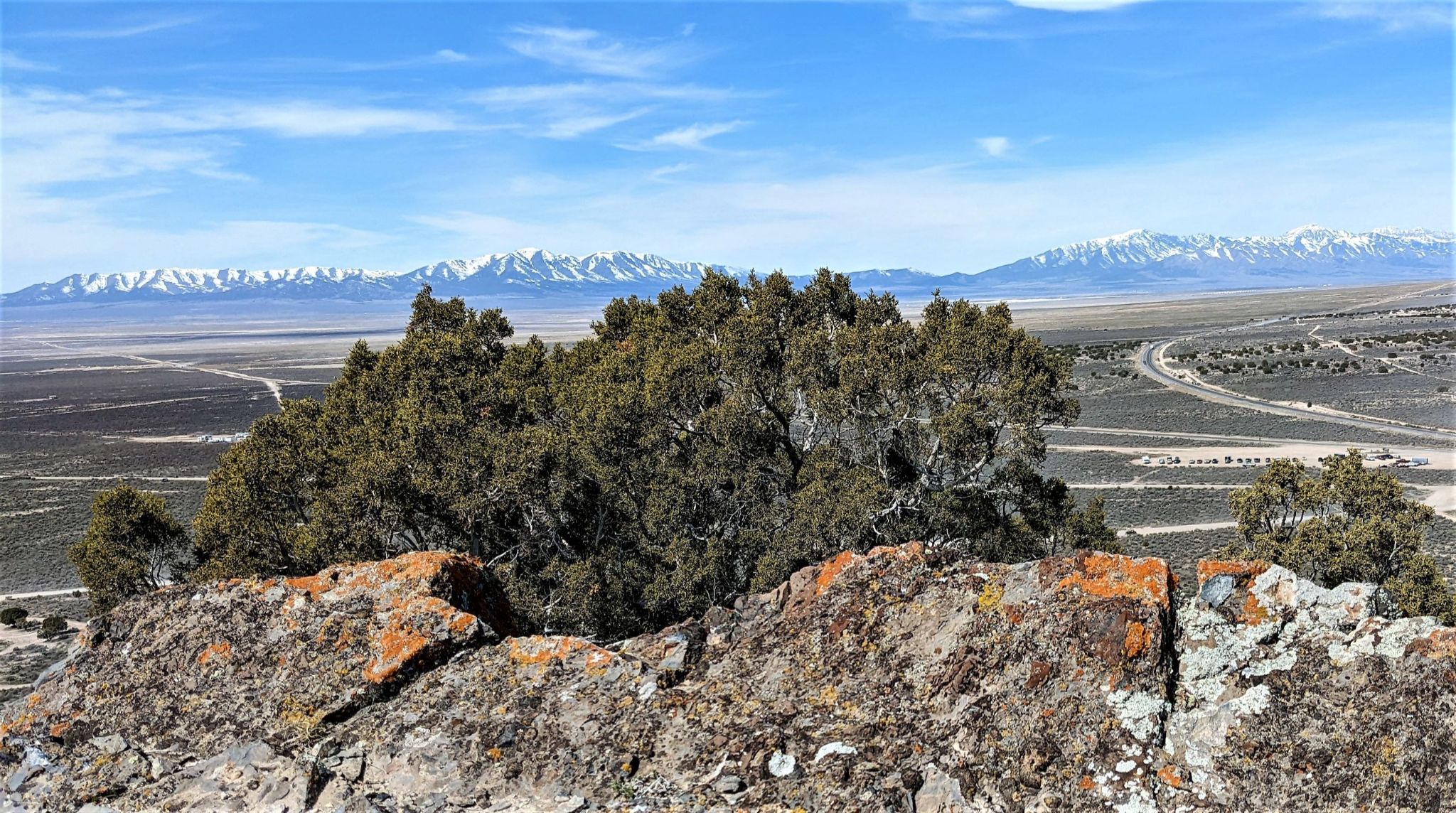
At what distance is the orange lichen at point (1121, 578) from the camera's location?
298 inches

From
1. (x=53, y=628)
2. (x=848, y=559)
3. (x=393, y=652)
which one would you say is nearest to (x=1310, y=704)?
(x=848, y=559)

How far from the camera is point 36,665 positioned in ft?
85.1

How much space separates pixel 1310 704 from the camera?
661 centimetres

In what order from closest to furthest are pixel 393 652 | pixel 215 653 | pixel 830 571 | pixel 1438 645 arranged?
pixel 1438 645, pixel 393 652, pixel 215 653, pixel 830 571

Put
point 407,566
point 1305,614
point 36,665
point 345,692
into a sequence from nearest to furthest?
point 1305,614 < point 345,692 < point 407,566 < point 36,665

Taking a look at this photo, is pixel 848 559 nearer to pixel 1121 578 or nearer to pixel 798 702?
pixel 798 702

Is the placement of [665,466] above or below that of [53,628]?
above

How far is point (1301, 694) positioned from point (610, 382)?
51.0 feet

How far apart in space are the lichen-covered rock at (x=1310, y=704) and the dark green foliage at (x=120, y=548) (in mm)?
22523

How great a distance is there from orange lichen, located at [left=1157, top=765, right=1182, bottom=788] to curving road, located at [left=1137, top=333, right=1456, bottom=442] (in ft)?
202

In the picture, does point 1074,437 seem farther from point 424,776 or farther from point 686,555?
point 424,776

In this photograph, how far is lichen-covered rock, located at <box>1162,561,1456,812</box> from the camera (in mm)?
5996

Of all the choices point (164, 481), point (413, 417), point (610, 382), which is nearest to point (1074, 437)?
point (610, 382)

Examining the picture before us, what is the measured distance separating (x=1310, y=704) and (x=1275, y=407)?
72.0 metres
